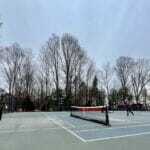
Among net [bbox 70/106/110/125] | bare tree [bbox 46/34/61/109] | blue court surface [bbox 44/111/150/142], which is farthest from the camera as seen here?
bare tree [bbox 46/34/61/109]

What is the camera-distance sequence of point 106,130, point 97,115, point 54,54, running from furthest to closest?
point 54,54 < point 97,115 < point 106,130

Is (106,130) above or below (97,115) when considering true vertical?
below

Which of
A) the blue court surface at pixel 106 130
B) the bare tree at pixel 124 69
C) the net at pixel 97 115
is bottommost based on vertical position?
the blue court surface at pixel 106 130

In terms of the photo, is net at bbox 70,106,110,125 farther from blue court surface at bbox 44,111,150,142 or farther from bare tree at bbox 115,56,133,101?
bare tree at bbox 115,56,133,101

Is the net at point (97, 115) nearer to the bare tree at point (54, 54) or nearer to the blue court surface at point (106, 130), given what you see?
the blue court surface at point (106, 130)

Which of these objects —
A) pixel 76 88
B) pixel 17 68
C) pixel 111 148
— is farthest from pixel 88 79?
pixel 111 148

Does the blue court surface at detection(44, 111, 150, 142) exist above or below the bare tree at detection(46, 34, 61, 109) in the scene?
below

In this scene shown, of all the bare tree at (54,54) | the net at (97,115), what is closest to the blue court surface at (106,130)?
the net at (97,115)

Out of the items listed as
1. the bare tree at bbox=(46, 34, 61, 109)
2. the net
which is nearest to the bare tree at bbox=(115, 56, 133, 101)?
the bare tree at bbox=(46, 34, 61, 109)

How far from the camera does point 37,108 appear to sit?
8794cm

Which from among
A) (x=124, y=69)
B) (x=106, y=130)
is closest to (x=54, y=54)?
(x=124, y=69)

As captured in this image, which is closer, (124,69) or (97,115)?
(97,115)

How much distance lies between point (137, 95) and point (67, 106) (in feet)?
63.8

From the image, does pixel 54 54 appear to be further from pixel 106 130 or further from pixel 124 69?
pixel 106 130
